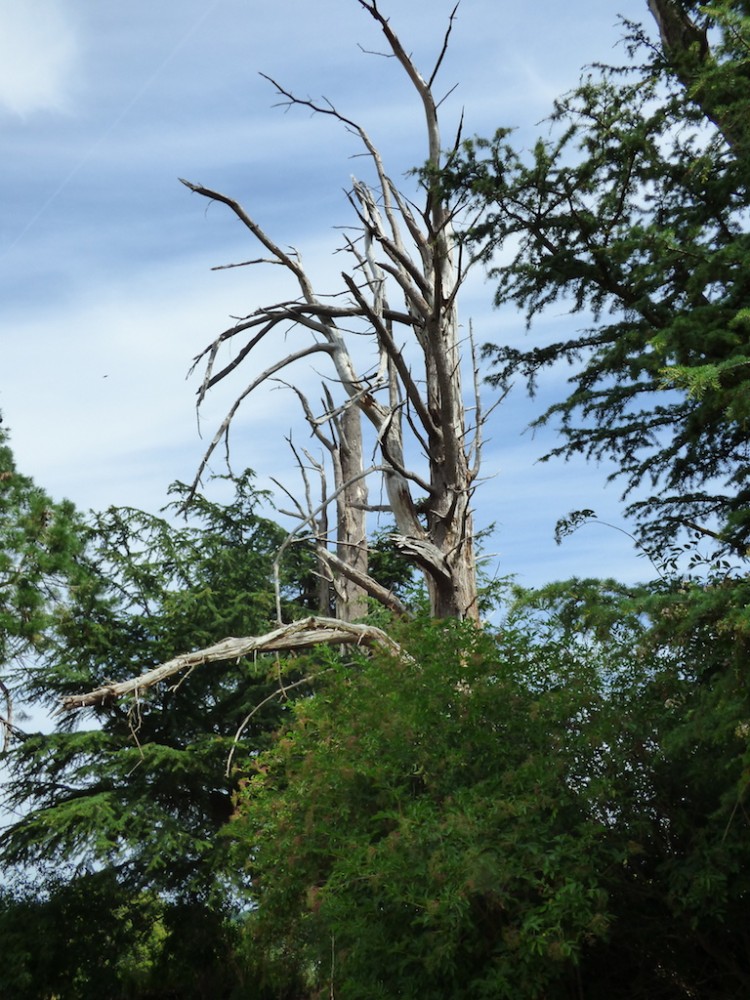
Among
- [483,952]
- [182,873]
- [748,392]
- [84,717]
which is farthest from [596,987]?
[84,717]

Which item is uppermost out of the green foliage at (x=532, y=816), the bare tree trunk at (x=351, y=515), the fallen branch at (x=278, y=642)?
the bare tree trunk at (x=351, y=515)

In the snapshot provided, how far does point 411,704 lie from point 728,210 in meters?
5.80

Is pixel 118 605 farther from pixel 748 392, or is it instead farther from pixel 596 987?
pixel 748 392

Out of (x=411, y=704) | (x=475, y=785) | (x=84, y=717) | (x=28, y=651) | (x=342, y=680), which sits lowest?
(x=475, y=785)

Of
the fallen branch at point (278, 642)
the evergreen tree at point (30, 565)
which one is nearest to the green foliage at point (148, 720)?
the evergreen tree at point (30, 565)

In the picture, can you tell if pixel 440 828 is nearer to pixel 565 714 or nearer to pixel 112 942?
pixel 565 714

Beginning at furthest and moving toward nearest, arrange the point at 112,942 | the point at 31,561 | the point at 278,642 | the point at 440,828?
the point at 31,561, the point at 112,942, the point at 278,642, the point at 440,828

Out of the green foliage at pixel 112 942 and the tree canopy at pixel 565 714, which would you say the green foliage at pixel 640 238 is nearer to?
the tree canopy at pixel 565 714

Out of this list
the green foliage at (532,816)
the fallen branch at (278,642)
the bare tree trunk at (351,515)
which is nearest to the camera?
the green foliage at (532,816)

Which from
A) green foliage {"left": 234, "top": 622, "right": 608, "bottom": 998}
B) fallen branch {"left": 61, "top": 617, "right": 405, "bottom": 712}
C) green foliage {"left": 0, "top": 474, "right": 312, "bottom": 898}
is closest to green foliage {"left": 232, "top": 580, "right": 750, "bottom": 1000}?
green foliage {"left": 234, "top": 622, "right": 608, "bottom": 998}

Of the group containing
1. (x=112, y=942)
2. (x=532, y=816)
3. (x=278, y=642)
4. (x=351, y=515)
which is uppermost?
(x=351, y=515)

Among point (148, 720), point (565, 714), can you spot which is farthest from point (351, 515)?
point (565, 714)

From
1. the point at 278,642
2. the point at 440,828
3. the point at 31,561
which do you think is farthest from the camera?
the point at 31,561

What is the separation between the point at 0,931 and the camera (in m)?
16.5
